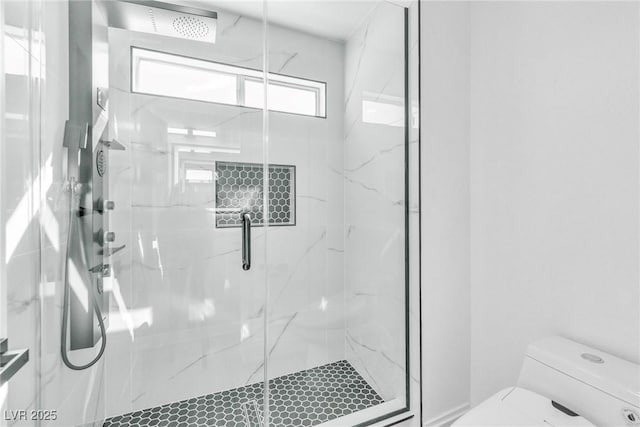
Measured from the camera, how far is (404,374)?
1.52 meters

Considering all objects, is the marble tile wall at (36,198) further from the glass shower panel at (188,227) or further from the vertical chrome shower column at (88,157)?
the glass shower panel at (188,227)

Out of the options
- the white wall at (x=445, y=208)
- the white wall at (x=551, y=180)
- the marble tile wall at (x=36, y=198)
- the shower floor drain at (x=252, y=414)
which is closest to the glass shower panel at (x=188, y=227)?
the shower floor drain at (x=252, y=414)

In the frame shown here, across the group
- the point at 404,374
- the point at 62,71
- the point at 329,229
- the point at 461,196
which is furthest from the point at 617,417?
the point at 62,71

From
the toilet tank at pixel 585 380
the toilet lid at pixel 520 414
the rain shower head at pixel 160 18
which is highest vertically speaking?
the rain shower head at pixel 160 18

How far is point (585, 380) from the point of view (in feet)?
3.15

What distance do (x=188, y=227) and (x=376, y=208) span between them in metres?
0.99

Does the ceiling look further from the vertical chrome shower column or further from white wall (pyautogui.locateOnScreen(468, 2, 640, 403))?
white wall (pyautogui.locateOnScreen(468, 2, 640, 403))

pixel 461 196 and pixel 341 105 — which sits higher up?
pixel 341 105

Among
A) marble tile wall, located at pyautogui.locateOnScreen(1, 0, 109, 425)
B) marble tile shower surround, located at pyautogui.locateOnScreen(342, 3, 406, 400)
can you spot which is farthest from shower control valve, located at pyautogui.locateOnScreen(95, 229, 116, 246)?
marble tile shower surround, located at pyautogui.locateOnScreen(342, 3, 406, 400)

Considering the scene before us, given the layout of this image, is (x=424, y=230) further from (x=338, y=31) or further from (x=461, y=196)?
(x=338, y=31)

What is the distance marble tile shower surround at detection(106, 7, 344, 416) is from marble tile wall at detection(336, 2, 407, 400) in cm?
7

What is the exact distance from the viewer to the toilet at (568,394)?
2.91 feet

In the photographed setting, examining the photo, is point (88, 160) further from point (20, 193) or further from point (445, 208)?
point (445, 208)

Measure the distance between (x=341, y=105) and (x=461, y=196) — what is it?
0.82 meters
